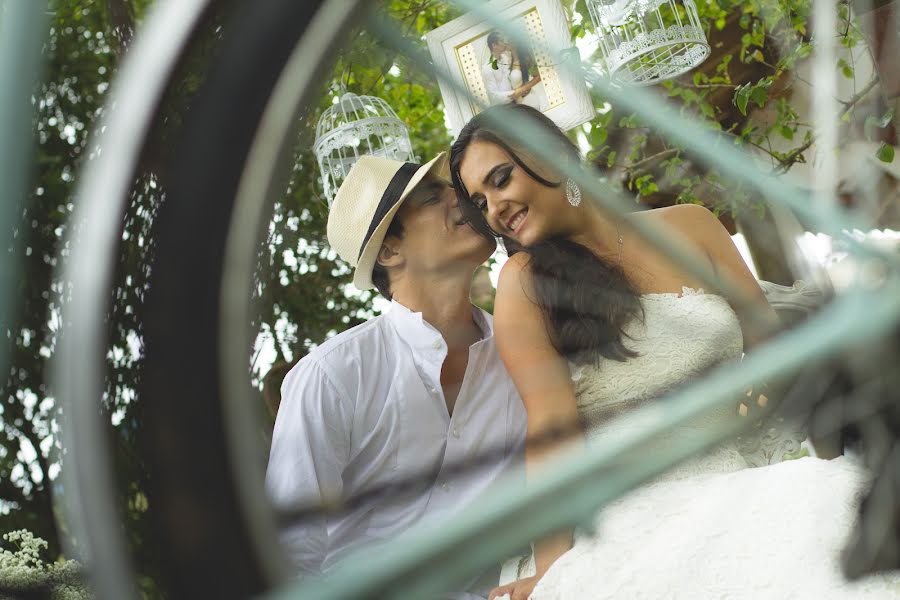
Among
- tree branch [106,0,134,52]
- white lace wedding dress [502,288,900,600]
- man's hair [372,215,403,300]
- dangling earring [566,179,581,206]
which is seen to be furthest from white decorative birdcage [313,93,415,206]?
white lace wedding dress [502,288,900,600]

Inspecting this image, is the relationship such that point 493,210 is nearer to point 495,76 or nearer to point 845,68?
point 495,76

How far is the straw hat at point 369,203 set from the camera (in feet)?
4.04

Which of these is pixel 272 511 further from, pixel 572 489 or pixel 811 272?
pixel 811 272

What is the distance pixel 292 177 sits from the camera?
45 centimetres

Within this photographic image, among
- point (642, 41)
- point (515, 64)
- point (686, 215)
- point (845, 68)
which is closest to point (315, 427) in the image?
point (515, 64)

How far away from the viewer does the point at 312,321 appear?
3.46 ft

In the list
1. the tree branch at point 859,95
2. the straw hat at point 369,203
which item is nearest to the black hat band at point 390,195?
the straw hat at point 369,203

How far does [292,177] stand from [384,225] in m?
0.81

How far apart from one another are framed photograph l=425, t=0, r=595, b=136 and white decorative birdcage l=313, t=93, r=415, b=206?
0.15 metres

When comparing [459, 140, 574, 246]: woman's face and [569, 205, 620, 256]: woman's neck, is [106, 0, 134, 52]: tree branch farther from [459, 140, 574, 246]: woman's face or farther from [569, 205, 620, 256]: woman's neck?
[569, 205, 620, 256]: woman's neck

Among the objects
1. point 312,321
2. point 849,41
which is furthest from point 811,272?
point 849,41

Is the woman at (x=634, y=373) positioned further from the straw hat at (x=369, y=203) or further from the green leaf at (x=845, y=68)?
the green leaf at (x=845, y=68)

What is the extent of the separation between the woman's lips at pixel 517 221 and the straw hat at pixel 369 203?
0.44ft

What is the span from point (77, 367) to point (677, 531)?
0.78m
